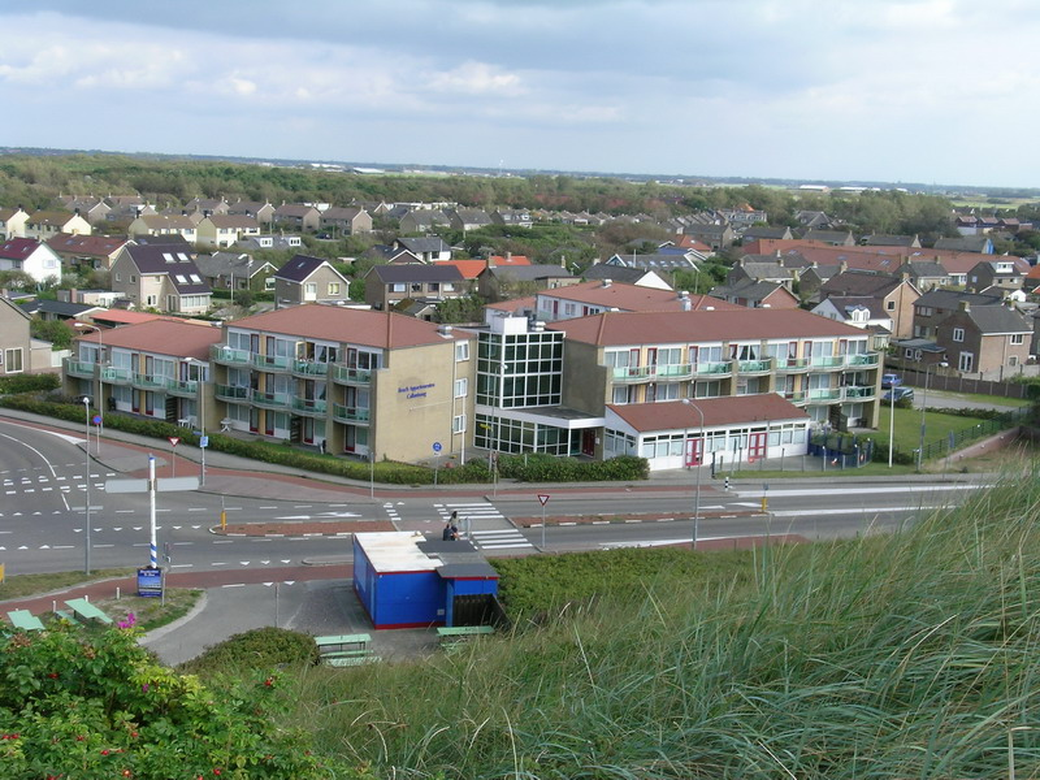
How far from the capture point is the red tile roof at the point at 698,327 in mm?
45344

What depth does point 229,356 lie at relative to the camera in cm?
4503

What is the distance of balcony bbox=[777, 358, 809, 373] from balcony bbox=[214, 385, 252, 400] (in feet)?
73.5

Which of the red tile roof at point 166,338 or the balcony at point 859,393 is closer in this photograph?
the red tile roof at point 166,338

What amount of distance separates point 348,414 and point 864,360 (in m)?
24.0

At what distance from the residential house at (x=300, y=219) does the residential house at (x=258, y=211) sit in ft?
4.72

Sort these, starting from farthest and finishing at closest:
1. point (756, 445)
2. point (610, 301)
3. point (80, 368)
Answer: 1. point (610, 301)
2. point (80, 368)
3. point (756, 445)

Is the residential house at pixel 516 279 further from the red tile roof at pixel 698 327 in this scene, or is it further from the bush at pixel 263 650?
the bush at pixel 263 650

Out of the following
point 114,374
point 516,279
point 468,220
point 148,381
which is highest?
point 468,220

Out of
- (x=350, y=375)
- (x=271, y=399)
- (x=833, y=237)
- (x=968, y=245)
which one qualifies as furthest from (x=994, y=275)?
(x=271, y=399)

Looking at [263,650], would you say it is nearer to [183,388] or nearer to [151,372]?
[183,388]

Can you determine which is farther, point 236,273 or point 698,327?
point 236,273

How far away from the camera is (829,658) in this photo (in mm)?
6602

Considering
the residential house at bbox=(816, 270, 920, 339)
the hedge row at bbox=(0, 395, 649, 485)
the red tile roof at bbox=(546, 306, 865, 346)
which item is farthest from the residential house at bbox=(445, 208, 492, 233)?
the hedge row at bbox=(0, 395, 649, 485)

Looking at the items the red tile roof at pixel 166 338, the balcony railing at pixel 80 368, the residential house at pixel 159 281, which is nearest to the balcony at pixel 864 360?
the red tile roof at pixel 166 338
